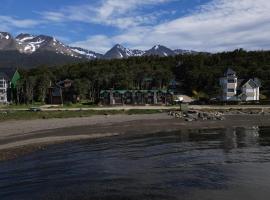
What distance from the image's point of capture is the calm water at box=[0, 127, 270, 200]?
68.3ft

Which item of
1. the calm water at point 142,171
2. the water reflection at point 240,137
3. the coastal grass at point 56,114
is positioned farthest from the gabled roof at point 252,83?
the calm water at point 142,171

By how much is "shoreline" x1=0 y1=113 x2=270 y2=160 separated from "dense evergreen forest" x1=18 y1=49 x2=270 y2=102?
5369 centimetres

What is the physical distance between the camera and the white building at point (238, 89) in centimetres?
11575

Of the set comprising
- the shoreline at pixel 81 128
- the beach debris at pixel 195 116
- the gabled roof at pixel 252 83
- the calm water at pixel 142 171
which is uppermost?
the gabled roof at pixel 252 83

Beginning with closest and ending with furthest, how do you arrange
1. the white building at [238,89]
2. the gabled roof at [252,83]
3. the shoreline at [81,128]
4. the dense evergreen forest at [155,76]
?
1. the shoreline at [81,128]
2. the gabled roof at [252,83]
3. the white building at [238,89]
4. the dense evergreen forest at [155,76]

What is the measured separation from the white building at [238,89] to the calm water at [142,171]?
3066 inches

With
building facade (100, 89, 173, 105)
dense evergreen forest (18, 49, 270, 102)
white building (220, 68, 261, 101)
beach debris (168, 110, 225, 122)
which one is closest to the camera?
beach debris (168, 110, 225, 122)

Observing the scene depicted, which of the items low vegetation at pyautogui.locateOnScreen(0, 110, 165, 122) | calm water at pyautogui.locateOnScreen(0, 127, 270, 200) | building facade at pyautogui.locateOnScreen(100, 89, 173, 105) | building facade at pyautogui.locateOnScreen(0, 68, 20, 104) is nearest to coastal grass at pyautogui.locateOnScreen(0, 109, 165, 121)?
low vegetation at pyautogui.locateOnScreen(0, 110, 165, 122)

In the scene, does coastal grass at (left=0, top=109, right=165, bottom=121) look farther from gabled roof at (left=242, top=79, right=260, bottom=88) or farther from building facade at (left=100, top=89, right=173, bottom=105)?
gabled roof at (left=242, top=79, right=260, bottom=88)

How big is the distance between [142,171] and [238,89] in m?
97.9

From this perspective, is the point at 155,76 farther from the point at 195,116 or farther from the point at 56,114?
the point at 56,114

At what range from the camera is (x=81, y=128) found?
2035 inches

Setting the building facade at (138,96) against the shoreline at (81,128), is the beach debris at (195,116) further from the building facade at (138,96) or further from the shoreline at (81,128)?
the building facade at (138,96)

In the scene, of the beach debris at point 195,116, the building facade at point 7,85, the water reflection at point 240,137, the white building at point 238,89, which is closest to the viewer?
the water reflection at point 240,137
